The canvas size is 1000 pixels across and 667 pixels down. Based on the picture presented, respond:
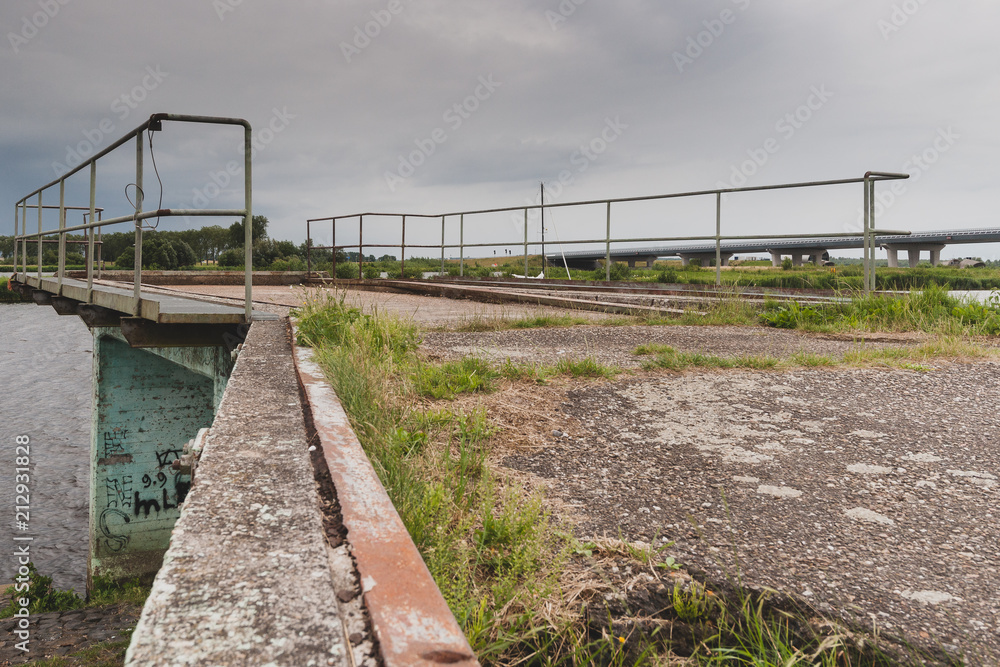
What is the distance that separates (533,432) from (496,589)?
1187 mm

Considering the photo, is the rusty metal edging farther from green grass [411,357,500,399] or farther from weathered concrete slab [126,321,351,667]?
green grass [411,357,500,399]

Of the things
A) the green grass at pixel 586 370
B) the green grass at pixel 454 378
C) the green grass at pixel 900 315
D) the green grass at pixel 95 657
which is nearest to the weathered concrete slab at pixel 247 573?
the green grass at pixel 454 378

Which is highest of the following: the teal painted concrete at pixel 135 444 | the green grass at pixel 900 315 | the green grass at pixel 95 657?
the green grass at pixel 900 315

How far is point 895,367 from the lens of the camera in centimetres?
392

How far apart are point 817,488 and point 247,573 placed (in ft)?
5.42

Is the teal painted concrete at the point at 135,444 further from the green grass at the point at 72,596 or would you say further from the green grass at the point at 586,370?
the green grass at the point at 586,370

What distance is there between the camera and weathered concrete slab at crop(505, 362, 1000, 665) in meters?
1.40

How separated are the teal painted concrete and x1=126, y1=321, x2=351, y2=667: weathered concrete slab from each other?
8654mm

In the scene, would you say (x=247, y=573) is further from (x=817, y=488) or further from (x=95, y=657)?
(x=95, y=657)

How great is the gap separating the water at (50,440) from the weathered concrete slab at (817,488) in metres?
14.4

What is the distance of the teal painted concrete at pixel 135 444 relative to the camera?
956 centimetres

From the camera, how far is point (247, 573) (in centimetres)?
110

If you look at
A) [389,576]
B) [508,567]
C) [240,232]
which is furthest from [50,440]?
[389,576]

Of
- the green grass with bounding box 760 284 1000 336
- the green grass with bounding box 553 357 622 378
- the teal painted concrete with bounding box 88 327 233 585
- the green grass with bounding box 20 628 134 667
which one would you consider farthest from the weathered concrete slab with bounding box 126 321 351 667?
the teal painted concrete with bounding box 88 327 233 585
